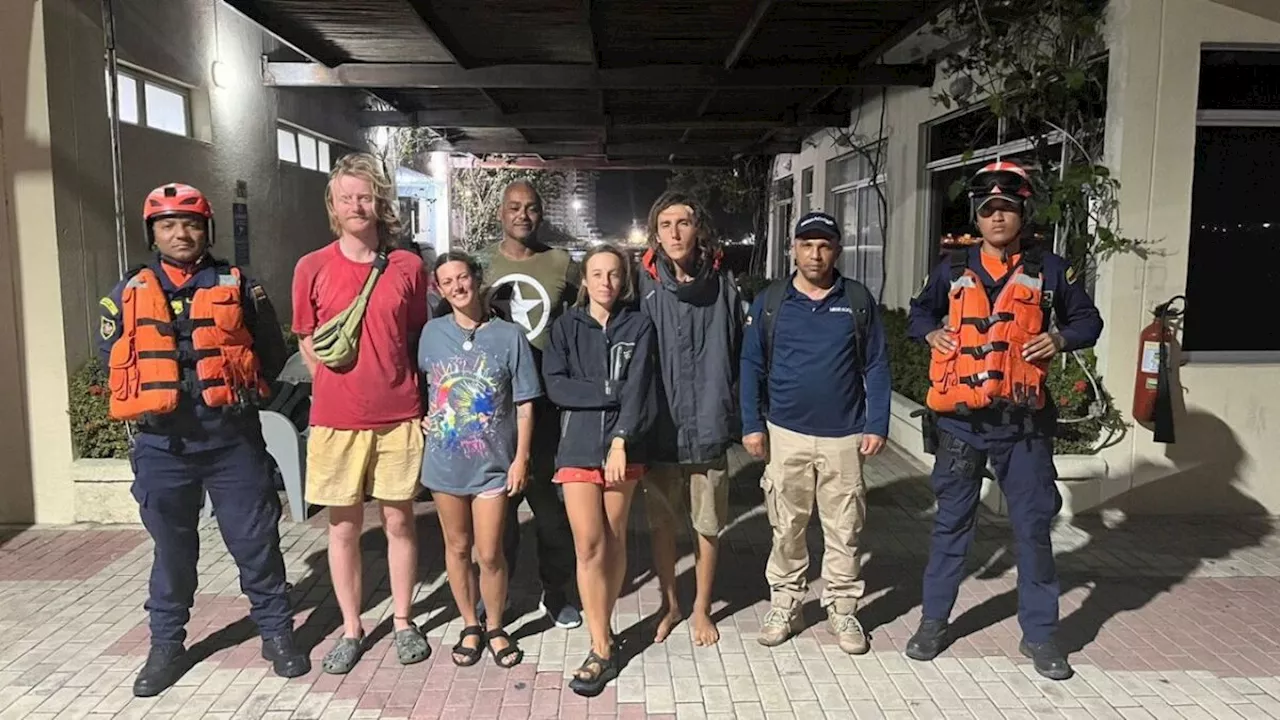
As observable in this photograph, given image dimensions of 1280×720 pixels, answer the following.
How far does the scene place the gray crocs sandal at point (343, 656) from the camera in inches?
141

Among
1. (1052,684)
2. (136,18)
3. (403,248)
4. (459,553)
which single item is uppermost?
(136,18)

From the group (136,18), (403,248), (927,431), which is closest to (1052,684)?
(927,431)

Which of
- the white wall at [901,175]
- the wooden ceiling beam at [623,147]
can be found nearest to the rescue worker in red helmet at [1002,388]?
the white wall at [901,175]

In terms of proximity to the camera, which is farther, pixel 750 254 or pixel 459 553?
pixel 750 254

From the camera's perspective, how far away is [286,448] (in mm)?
5301

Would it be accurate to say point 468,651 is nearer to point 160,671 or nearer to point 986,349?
point 160,671

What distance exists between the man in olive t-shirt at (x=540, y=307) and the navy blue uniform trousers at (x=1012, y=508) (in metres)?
1.63

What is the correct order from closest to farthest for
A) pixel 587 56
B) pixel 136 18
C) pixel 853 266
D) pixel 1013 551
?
pixel 1013 551 → pixel 136 18 → pixel 587 56 → pixel 853 266

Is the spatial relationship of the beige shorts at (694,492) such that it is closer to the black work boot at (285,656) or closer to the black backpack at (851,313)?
the black backpack at (851,313)

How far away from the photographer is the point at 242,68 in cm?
820

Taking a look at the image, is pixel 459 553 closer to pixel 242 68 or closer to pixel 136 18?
pixel 136 18

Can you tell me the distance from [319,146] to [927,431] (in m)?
8.80

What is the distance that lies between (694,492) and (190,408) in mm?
2022

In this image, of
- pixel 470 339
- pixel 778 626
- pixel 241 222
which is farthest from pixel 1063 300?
pixel 241 222
